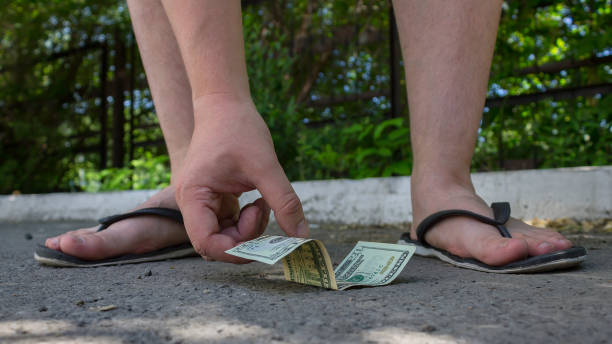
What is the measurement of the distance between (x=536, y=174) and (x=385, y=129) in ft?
4.19

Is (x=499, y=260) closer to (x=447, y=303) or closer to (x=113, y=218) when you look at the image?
(x=447, y=303)

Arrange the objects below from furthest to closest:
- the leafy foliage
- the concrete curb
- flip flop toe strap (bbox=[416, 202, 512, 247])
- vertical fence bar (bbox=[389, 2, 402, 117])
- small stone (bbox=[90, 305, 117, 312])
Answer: vertical fence bar (bbox=[389, 2, 402, 117]) → the leafy foliage → the concrete curb → flip flop toe strap (bbox=[416, 202, 512, 247]) → small stone (bbox=[90, 305, 117, 312])

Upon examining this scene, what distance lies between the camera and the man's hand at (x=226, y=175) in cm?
101

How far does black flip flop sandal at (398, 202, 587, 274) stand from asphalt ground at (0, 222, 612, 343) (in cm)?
3

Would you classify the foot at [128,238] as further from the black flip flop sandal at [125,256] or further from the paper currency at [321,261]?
the paper currency at [321,261]

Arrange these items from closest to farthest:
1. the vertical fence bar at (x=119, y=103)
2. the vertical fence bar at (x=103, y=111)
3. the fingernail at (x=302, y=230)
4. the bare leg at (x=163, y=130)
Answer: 1. the fingernail at (x=302, y=230)
2. the bare leg at (x=163, y=130)
3. the vertical fence bar at (x=119, y=103)
4. the vertical fence bar at (x=103, y=111)

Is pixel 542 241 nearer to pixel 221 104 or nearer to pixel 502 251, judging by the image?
pixel 502 251

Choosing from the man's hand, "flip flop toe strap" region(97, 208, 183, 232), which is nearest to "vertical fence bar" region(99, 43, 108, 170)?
"flip flop toe strap" region(97, 208, 183, 232)

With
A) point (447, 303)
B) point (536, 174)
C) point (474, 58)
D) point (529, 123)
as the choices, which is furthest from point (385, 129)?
point (447, 303)

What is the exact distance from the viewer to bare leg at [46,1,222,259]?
1.35 metres

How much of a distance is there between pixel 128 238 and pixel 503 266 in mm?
967

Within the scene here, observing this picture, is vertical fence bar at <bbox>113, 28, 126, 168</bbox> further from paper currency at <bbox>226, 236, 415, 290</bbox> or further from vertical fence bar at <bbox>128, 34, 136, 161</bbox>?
paper currency at <bbox>226, 236, 415, 290</bbox>

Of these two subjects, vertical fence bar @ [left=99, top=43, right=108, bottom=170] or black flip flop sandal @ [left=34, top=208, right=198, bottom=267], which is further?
vertical fence bar @ [left=99, top=43, right=108, bottom=170]

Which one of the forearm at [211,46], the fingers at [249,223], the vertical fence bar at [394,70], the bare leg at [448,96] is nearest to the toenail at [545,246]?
the bare leg at [448,96]
